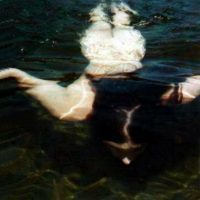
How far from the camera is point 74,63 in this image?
21.5ft

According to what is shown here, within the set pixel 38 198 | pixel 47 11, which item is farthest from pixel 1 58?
pixel 38 198

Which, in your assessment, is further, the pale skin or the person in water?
the pale skin

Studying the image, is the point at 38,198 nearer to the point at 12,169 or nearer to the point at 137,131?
the point at 12,169

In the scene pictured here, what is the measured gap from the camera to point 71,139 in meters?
5.07

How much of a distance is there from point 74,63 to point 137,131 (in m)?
2.04

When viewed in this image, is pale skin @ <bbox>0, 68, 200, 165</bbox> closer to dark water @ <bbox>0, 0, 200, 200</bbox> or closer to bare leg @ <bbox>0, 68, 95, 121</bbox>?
bare leg @ <bbox>0, 68, 95, 121</bbox>

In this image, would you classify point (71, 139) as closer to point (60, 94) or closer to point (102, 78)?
point (60, 94)

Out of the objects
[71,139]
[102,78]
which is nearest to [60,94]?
[102,78]

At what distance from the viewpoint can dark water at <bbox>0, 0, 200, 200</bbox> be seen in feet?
14.7

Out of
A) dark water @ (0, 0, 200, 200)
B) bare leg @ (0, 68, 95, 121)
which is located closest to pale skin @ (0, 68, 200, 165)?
bare leg @ (0, 68, 95, 121)

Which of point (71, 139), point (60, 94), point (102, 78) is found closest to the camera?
point (71, 139)

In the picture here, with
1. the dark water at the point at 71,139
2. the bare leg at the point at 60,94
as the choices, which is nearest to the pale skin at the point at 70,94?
the bare leg at the point at 60,94

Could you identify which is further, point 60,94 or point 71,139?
point 60,94

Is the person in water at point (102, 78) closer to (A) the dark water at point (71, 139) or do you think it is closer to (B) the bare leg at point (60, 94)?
(B) the bare leg at point (60, 94)
